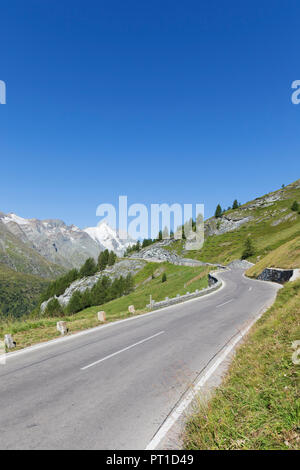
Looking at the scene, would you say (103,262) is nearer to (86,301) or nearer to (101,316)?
(86,301)

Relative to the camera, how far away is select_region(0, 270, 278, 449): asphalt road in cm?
502

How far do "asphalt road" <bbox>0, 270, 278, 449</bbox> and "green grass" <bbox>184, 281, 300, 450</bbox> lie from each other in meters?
1.16

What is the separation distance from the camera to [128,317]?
18781 millimetres

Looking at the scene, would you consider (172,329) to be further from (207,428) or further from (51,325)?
(207,428)

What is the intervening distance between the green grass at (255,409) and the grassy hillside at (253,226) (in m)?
75.0

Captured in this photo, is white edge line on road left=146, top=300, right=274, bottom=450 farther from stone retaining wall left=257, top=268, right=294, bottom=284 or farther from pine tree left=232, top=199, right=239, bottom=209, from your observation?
pine tree left=232, top=199, right=239, bottom=209

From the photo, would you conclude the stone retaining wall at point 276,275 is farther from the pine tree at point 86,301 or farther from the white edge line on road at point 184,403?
the pine tree at point 86,301

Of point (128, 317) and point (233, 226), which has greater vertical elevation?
point (233, 226)

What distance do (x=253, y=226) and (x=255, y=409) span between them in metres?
133
